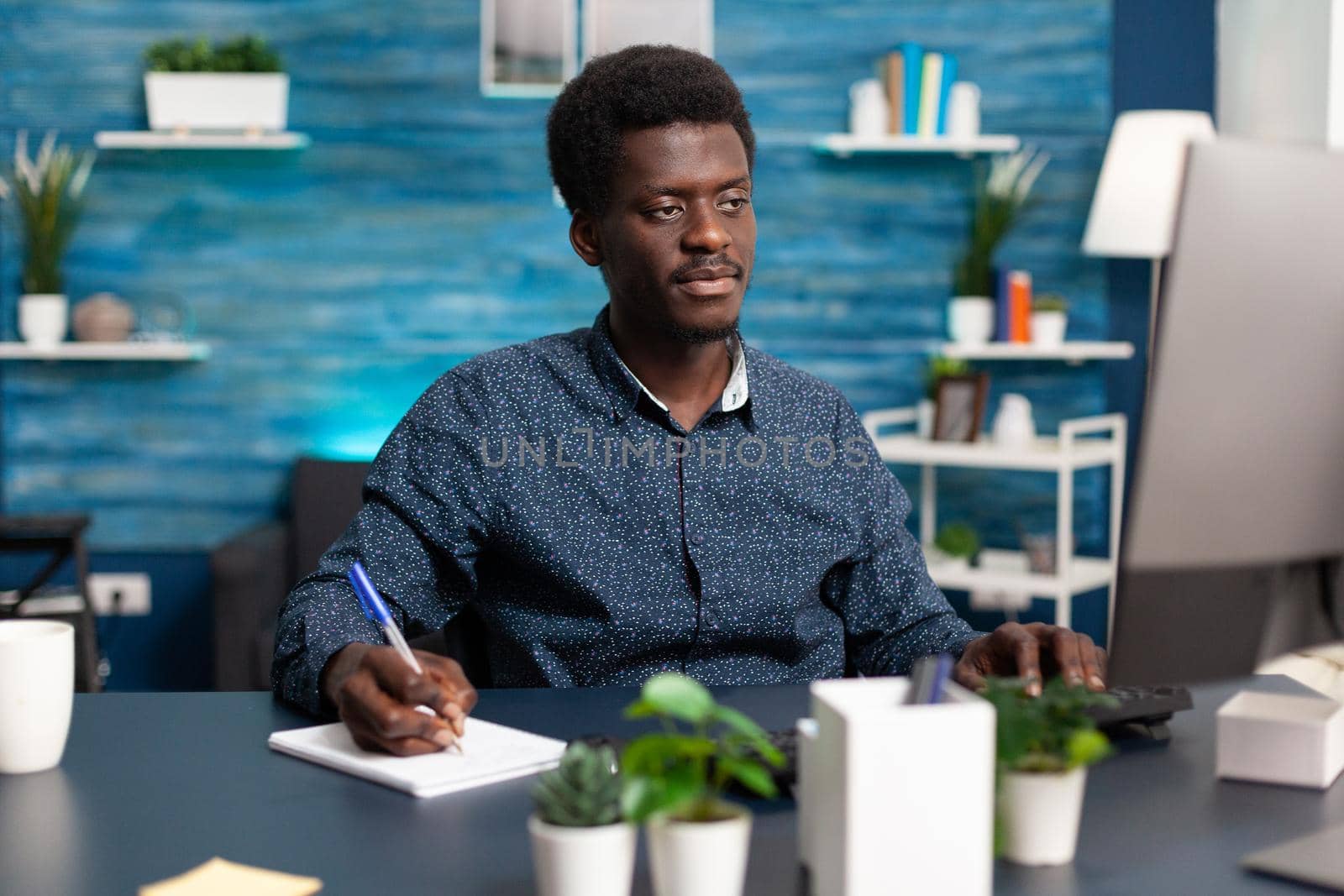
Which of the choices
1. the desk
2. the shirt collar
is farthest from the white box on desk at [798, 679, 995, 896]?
the shirt collar

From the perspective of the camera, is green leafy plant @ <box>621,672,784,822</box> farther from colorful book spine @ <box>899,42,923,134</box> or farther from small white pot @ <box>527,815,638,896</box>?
colorful book spine @ <box>899,42,923,134</box>

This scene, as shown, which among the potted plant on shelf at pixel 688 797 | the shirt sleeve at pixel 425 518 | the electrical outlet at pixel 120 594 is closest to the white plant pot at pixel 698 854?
the potted plant on shelf at pixel 688 797

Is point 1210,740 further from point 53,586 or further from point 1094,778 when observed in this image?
point 53,586

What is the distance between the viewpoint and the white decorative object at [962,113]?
11.6 feet

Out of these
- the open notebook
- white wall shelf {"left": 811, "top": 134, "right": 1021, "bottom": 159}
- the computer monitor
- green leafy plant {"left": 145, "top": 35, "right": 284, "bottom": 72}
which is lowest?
the open notebook

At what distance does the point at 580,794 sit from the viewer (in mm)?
725

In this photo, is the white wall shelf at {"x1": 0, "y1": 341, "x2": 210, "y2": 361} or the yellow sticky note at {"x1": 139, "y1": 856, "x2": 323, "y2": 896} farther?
the white wall shelf at {"x1": 0, "y1": 341, "x2": 210, "y2": 361}

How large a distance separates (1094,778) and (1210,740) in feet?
0.48

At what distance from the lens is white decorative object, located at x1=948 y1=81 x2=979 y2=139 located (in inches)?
139

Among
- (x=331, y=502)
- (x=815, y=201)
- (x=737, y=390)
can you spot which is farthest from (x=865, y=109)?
(x=737, y=390)

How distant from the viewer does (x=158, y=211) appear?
355 cm

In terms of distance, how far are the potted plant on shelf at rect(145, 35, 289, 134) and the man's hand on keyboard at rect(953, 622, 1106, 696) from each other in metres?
2.72

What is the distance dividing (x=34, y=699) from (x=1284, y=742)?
37.0 inches

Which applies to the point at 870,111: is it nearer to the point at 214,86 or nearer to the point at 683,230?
the point at 214,86
